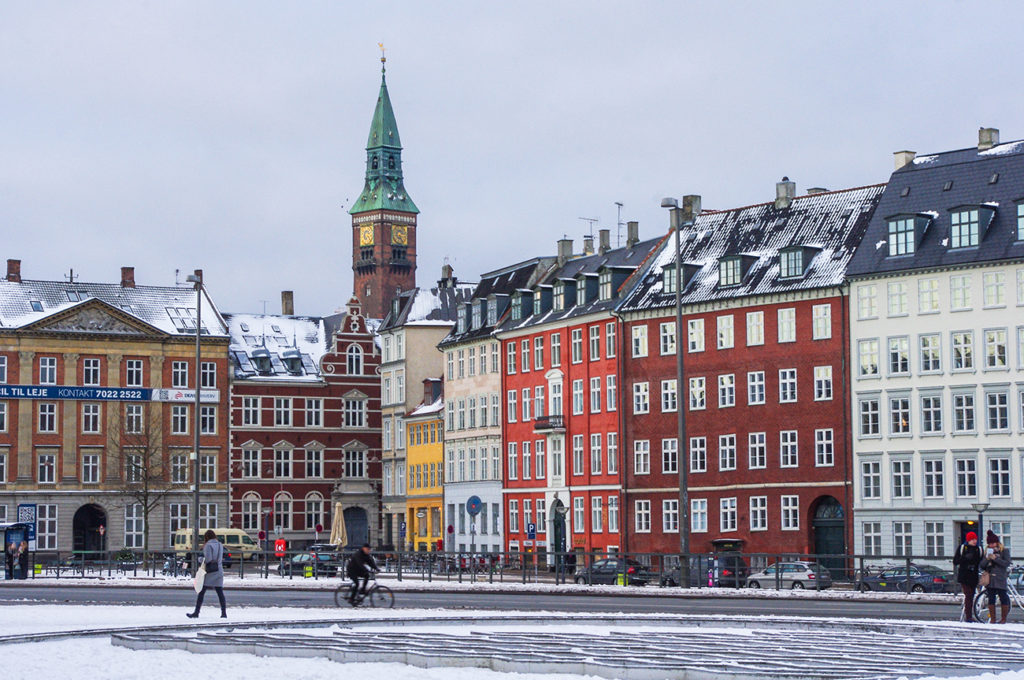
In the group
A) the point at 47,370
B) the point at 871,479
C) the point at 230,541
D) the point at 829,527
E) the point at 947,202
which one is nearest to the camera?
the point at 947,202

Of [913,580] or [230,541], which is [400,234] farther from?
[913,580]

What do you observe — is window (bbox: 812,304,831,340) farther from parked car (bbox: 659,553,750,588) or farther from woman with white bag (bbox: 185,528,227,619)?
woman with white bag (bbox: 185,528,227,619)

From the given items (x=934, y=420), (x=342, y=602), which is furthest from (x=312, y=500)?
(x=342, y=602)

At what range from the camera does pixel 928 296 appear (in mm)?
69188

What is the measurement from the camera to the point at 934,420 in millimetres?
69062

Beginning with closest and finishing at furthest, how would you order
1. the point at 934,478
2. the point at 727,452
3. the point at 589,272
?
the point at 934,478 < the point at 727,452 < the point at 589,272

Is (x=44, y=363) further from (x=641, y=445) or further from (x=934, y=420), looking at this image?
(x=934, y=420)

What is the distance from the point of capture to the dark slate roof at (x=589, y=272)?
273 ft

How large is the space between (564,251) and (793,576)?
44110 millimetres

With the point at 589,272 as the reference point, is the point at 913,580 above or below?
below

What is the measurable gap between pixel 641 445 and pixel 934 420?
1573cm

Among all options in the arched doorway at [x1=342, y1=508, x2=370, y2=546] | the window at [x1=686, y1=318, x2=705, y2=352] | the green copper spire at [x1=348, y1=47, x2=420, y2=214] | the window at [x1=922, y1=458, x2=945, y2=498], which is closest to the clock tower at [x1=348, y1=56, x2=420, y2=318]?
the green copper spire at [x1=348, y1=47, x2=420, y2=214]

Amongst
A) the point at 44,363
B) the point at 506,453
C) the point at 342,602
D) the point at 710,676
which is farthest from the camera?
the point at 44,363

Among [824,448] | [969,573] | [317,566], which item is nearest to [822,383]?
[824,448]
